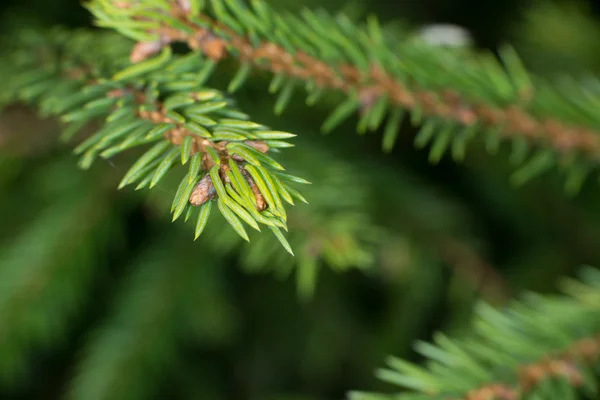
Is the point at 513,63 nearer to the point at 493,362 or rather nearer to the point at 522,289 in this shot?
the point at 493,362

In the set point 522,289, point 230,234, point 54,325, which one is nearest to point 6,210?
point 54,325

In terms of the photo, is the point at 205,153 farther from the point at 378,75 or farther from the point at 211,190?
the point at 378,75

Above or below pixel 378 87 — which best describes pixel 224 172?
below

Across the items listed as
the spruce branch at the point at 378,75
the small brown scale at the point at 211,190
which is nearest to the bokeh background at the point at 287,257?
the spruce branch at the point at 378,75

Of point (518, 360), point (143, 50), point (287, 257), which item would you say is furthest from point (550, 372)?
point (143, 50)

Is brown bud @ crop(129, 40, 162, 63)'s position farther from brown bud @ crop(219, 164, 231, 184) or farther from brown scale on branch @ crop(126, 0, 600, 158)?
brown bud @ crop(219, 164, 231, 184)
